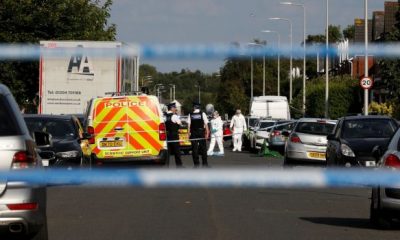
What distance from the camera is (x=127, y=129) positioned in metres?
23.6

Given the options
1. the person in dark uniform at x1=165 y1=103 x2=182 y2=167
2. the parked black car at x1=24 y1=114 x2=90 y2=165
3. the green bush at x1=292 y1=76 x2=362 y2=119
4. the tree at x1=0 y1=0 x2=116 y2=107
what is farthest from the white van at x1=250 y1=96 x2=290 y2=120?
the tree at x1=0 y1=0 x2=116 y2=107

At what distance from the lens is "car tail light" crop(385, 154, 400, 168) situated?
13.0 meters

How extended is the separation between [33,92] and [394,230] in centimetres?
1469

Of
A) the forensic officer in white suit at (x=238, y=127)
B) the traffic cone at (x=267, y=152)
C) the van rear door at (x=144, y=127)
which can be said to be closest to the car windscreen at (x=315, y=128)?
the van rear door at (x=144, y=127)

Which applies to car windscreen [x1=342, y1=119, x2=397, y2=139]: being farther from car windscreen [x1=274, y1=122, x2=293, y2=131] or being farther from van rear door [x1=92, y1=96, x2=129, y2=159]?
car windscreen [x1=274, y1=122, x2=293, y2=131]

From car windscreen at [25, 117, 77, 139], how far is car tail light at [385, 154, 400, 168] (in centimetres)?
953

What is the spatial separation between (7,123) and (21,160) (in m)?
0.51

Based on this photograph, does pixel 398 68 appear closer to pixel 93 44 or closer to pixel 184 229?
pixel 93 44

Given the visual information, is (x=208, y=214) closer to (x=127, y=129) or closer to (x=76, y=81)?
(x=127, y=129)

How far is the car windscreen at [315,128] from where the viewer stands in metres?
27.8

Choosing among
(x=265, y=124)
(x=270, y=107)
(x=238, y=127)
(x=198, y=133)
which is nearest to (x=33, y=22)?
(x=198, y=133)

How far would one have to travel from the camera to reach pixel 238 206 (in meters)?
16.8

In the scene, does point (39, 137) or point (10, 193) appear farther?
point (39, 137)

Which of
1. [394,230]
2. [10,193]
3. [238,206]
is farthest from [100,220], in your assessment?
[10,193]
